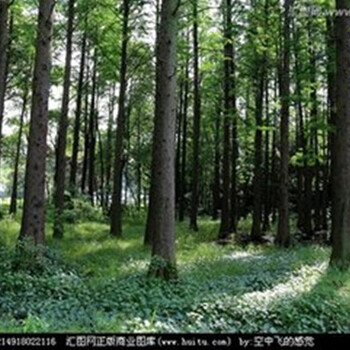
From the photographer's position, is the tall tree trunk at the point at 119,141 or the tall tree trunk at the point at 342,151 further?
the tall tree trunk at the point at 119,141

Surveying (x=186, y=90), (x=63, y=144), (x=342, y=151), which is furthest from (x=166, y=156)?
(x=186, y=90)

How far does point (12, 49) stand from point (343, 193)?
19.4 meters

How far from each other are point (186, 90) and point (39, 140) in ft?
72.3

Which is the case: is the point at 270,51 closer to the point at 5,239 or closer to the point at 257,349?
the point at 5,239

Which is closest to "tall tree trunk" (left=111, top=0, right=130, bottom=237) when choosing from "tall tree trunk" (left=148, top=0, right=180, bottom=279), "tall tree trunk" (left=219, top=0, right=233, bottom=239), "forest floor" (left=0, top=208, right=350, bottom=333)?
"tall tree trunk" (left=219, top=0, right=233, bottom=239)

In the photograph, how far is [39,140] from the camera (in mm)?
13969

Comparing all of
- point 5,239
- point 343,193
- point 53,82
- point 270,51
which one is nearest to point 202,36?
point 270,51

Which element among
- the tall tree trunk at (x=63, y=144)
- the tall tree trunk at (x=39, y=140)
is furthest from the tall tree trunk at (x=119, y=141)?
the tall tree trunk at (x=39, y=140)

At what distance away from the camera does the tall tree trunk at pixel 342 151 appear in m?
13.8

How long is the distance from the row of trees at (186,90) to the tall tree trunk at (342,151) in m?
0.02

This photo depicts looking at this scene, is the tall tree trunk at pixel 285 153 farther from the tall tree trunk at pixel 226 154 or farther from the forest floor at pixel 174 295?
the forest floor at pixel 174 295

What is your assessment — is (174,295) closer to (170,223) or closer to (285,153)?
(170,223)

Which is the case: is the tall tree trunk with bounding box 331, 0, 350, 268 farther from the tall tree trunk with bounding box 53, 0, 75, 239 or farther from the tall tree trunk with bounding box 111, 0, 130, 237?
the tall tree trunk with bounding box 111, 0, 130, 237

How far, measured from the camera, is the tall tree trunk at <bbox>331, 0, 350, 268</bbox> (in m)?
13.8
